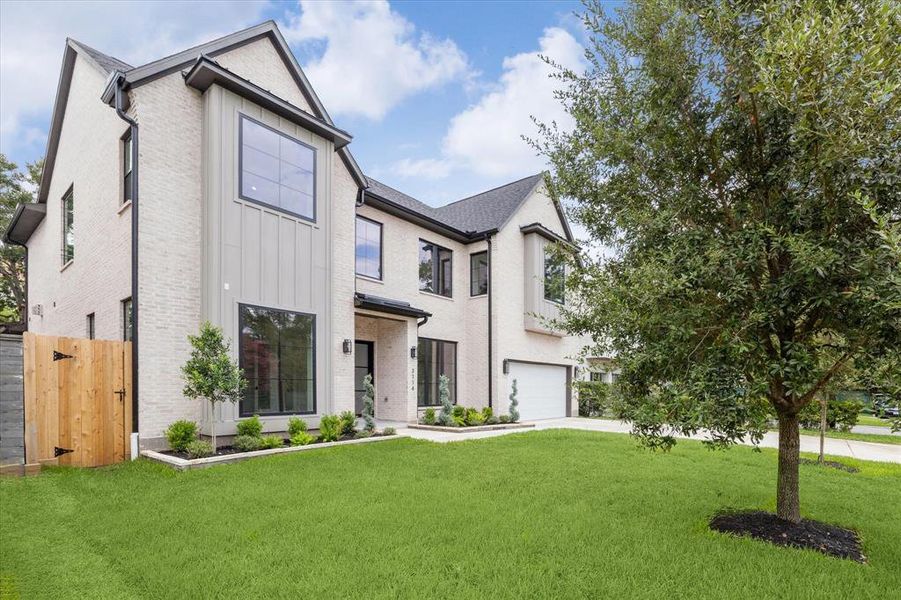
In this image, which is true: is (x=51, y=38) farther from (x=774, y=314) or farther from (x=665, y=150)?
(x=774, y=314)

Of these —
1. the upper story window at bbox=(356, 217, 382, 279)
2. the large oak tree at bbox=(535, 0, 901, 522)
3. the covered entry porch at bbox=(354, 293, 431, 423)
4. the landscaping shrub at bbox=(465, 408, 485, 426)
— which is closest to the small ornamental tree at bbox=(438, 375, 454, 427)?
the landscaping shrub at bbox=(465, 408, 485, 426)

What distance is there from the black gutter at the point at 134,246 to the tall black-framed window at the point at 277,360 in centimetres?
158

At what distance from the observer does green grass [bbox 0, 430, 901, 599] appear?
11.5 feet

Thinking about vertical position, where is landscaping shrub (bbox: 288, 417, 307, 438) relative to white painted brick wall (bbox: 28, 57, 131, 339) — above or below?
below

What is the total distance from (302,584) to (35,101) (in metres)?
24.2

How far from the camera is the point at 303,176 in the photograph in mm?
10266

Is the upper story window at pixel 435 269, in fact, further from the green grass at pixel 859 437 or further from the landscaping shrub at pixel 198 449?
the green grass at pixel 859 437

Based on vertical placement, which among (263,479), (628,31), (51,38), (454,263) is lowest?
(263,479)

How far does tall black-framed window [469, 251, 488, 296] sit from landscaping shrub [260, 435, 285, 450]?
30.1ft

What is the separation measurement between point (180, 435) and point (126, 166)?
16.5ft

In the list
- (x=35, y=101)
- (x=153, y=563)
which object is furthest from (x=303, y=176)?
(x=35, y=101)

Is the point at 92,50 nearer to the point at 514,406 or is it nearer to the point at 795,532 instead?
the point at 514,406

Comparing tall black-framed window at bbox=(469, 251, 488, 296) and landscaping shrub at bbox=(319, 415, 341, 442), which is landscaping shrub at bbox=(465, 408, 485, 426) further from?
landscaping shrub at bbox=(319, 415, 341, 442)

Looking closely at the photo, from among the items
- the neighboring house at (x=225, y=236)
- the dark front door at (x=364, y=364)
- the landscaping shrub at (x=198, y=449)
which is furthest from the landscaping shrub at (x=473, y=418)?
the landscaping shrub at (x=198, y=449)
